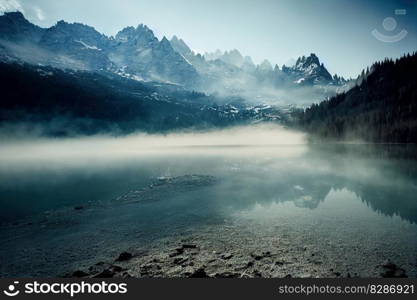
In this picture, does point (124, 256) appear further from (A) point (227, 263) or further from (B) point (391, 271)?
(B) point (391, 271)

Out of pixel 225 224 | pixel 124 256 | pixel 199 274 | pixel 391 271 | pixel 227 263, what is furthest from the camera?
pixel 225 224

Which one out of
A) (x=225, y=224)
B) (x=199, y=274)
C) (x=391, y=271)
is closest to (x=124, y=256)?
(x=199, y=274)

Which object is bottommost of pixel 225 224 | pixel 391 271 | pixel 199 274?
pixel 225 224

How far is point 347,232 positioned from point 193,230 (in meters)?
13.4

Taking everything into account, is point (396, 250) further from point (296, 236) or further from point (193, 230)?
point (193, 230)

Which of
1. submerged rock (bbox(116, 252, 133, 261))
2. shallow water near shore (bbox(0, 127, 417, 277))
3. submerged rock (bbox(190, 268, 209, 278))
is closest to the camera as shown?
submerged rock (bbox(190, 268, 209, 278))

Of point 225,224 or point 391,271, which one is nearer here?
point 391,271

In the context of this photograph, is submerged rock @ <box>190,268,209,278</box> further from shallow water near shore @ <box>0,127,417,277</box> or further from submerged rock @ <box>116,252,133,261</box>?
submerged rock @ <box>116,252,133,261</box>

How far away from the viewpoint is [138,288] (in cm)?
1024

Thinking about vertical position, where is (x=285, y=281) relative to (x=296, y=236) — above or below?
above

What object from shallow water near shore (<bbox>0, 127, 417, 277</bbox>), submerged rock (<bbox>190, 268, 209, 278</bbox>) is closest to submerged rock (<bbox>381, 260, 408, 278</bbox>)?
shallow water near shore (<bbox>0, 127, 417, 277</bbox>)

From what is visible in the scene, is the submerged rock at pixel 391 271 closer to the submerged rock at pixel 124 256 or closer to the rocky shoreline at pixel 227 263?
the rocky shoreline at pixel 227 263

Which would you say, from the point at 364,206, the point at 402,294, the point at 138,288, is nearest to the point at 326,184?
the point at 364,206

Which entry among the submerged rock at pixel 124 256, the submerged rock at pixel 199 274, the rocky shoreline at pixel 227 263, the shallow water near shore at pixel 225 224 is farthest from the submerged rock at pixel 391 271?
the submerged rock at pixel 124 256
